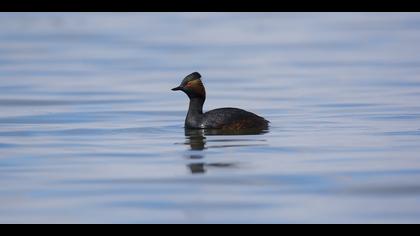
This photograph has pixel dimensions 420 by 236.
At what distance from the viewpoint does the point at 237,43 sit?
121 ft

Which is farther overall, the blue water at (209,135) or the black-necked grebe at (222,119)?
the black-necked grebe at (222,119)

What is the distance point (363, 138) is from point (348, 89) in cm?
749

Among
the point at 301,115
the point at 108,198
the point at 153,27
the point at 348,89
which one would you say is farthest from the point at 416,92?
the point at 153,27

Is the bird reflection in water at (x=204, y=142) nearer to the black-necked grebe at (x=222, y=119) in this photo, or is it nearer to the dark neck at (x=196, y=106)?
the black-necked grebe at (x=222, y=119)

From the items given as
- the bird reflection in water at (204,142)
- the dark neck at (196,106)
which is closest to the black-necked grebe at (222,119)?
the dark neck at (196,106)

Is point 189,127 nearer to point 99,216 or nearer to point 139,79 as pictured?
point 99,216

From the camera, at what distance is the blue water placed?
1171 cm

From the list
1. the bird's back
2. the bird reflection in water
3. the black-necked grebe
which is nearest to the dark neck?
the black-necked grebe

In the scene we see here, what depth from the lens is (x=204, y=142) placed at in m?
16.2

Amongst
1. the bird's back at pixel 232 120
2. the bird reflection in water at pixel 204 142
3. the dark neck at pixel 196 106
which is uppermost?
the dark neck at pixel 196 106

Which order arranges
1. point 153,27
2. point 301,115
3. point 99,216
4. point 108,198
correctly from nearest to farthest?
point 99,216 → point 108,198 → point 301,115 → point 153,27

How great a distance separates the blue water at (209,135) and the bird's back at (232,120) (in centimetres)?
41

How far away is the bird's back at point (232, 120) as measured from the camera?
1747 cm

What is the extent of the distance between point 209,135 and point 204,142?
0.83 meters
